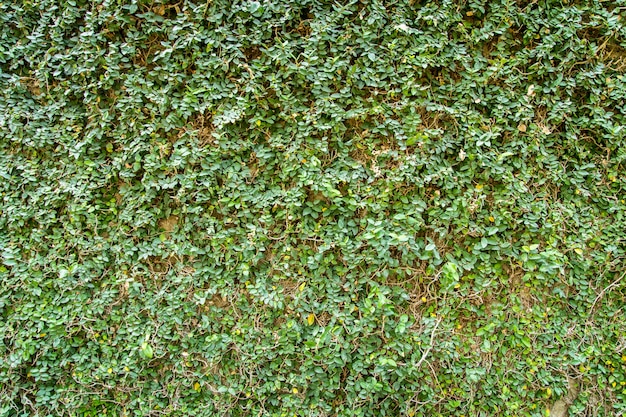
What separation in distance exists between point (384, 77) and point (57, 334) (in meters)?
2.70

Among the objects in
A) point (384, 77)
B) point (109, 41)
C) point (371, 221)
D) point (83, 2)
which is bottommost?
point (371, 221)

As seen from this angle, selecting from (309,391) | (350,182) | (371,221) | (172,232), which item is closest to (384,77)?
(350,182)

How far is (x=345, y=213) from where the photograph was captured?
7.49 feet

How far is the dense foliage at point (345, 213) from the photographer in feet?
7.40

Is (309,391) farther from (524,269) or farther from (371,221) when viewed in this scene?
(524,269)

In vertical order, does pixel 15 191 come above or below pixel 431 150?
below

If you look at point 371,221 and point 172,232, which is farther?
point 172,232

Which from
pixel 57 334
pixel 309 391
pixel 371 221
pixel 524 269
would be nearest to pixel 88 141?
pixel 57 334

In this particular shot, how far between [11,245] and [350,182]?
7.57 feet

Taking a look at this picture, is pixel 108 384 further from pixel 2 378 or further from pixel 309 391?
pixel 309 391

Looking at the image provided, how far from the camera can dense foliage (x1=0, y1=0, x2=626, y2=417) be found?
2.26m

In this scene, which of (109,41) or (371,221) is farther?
(109,41)

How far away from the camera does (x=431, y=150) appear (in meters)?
2.28

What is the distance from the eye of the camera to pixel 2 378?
7.84 ft
